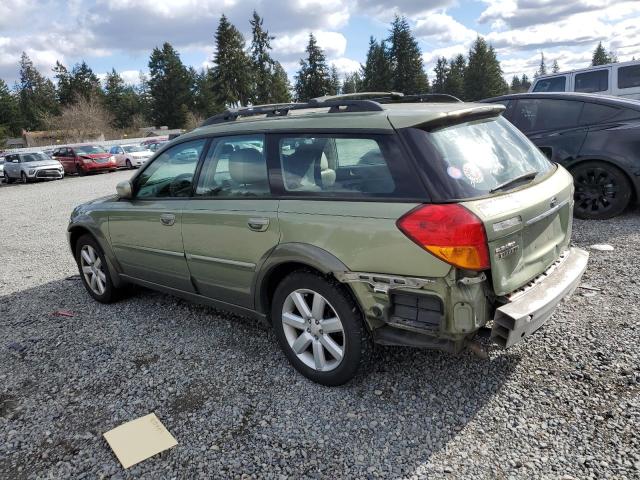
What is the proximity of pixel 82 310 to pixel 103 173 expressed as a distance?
80.8 ft

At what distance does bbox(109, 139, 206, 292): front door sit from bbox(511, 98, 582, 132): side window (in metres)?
5.07

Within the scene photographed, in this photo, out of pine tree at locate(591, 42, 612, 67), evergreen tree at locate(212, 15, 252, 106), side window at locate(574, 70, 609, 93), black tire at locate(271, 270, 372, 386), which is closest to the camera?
black tire at locate(271, 270, 372, 386)

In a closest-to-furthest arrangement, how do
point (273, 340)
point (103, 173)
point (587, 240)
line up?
point (273, 340), point (587, 240), point (103, 173)

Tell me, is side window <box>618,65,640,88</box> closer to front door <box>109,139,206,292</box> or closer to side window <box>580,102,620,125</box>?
side window <box>580,102,620,125</box>

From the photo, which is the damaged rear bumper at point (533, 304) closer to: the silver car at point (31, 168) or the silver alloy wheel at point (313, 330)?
the silver alloy wheel at point (313, 330)

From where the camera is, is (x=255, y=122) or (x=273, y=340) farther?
(x=273, y=340)

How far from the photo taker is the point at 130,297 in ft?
16.6


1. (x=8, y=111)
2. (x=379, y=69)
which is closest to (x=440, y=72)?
(x=379, y=69)

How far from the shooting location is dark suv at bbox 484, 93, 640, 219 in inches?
239

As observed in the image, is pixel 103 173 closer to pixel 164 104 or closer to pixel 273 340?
pixel 273 340

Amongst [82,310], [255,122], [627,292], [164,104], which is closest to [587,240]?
[627,292]

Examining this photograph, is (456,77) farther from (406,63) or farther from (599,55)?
(599,55)

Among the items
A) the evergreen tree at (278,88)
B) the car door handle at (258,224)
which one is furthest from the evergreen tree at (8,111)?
the car door handle at (258,224)

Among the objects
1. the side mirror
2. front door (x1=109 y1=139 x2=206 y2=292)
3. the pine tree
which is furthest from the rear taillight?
the pine tree
